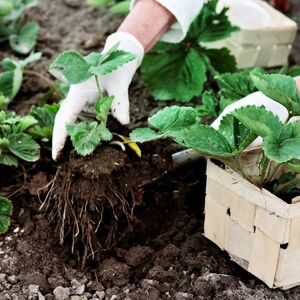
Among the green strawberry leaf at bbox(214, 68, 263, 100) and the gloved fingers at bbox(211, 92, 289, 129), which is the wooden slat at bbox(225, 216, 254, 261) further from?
the green strawberry leaf at bbox(214, 68, 263, 100)

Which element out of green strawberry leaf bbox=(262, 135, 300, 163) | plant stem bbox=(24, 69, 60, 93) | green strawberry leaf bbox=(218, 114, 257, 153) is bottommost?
plant stem bbox=(24, 69, 60, 93)

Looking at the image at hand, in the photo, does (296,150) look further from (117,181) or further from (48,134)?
(48,134)

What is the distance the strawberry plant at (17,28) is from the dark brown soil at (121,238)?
0.63 meters

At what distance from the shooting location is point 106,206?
156cm

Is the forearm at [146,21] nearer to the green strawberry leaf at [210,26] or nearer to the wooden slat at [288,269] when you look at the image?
the green strawberry leaf at [210,26]

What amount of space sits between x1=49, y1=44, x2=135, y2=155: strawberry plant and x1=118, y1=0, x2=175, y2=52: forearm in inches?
5.9

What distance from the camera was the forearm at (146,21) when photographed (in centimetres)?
166

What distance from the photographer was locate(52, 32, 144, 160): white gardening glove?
157 centimetres

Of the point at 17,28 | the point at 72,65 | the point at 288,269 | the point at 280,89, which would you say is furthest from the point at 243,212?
the point at 17,28

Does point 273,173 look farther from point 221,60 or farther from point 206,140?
point 221,60

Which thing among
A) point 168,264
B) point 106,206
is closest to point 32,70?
point 106,206

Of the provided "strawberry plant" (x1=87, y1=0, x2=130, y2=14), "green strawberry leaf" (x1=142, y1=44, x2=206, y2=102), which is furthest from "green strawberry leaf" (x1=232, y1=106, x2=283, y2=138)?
"strawberry plant" (x1=87, y1=0, x2=130, y2=14)

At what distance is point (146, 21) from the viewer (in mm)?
1661

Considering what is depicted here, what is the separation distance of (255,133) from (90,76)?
0.40 meters
